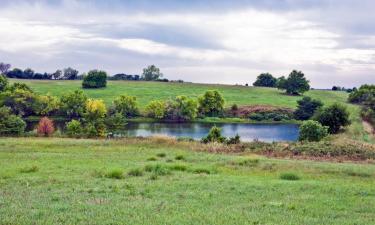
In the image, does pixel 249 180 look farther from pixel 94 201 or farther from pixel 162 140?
pixel 162 140

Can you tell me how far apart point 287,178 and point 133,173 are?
25.3ft

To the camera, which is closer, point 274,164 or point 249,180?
point 249,180

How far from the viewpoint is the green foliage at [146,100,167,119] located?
132 metres

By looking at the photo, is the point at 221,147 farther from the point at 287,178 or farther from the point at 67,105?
the point at 67,105

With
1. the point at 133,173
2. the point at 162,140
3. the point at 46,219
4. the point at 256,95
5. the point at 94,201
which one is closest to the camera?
the point at 46,219

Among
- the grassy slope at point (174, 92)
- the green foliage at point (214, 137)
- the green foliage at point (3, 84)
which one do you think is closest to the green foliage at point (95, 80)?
the grassy slope at point (174, 92)

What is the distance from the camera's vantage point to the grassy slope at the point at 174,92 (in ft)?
498

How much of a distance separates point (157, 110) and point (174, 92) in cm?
3476

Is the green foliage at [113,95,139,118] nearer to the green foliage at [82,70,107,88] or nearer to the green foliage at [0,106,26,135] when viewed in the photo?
the green foliage at [82,70,107,88]

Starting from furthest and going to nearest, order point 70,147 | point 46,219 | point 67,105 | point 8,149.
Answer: point 67,105 → point 70,147 → point 8,149 → point 46,219

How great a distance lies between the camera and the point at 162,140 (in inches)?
1877

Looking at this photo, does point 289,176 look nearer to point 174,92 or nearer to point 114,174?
point 114,174

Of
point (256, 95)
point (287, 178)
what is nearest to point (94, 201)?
point (287, 178)

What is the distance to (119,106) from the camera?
132250 millimetres
